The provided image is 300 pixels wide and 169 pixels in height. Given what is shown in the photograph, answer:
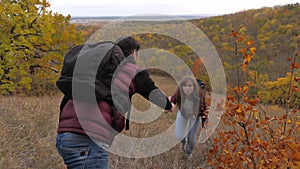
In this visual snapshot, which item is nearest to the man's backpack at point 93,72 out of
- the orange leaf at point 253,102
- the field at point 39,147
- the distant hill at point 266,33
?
the orange leaf at point 253,102

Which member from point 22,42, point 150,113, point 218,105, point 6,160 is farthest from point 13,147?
point 22,42

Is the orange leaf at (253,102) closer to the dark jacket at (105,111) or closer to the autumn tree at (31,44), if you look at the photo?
the dark jacket at (105,111)

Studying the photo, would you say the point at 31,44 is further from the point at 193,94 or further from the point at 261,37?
the point at 261,37

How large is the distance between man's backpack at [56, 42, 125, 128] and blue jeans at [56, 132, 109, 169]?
0.23 m

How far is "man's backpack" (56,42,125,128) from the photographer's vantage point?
2209 mm

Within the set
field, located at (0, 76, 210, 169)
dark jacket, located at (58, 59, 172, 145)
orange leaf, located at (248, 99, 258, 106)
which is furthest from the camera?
field, located at (0, 76, 210, 169)

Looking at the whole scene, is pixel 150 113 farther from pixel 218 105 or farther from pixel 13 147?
pixel 218 105

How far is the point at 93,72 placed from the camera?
224 centimetres

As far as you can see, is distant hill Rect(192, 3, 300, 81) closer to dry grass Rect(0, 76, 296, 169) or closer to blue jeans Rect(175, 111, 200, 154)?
blue jeans Rect(175, 111, 200, 154)

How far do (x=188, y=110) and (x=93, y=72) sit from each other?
315 centimetres

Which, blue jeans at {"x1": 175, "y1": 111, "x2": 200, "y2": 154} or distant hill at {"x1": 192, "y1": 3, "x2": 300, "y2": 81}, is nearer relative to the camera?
blue jeans at {"x1": 175, "y1": 111, "x2": 200, "y2": 154}

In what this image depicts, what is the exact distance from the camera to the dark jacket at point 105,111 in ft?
7.38

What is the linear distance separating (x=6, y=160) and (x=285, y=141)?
9.98 feet

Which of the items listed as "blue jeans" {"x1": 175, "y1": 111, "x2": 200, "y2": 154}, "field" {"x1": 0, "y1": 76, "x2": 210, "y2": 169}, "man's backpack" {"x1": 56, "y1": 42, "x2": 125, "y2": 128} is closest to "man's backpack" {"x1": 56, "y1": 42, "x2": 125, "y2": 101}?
"man's backpack" {"x1": 56, "y1": 42, "x2": 125, "y2": 128}
